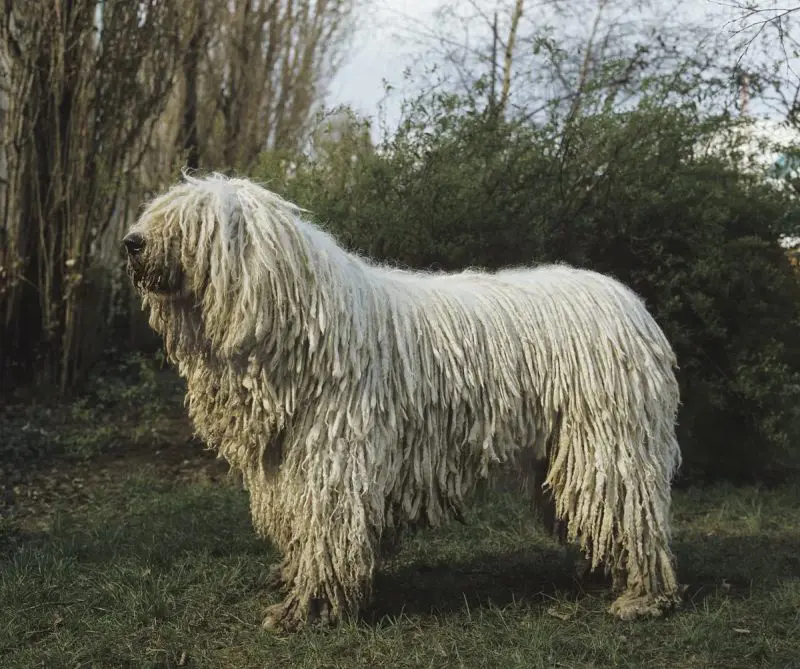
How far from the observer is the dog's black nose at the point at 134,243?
2.92 m

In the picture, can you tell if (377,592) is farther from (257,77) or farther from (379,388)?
(257,77)

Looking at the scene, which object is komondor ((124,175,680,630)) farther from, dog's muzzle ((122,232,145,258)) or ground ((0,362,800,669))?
ground ((0,362,800,669))

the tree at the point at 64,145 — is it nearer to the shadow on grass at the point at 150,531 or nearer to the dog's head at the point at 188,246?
the shadow on grass at the point at 150,531

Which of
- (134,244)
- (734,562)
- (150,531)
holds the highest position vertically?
(134,244)

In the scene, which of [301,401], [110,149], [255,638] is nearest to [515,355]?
[301,401]

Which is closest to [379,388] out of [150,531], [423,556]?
[423,556]

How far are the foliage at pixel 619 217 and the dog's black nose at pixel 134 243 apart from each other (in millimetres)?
2402

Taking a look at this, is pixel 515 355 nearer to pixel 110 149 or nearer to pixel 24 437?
pixel 24 437

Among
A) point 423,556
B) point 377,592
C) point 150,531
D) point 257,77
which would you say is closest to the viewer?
point 377,592

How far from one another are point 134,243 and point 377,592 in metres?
1.82

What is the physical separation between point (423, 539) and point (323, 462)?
1.54 m

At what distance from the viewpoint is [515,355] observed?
3.42 meters

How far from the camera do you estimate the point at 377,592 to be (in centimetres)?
376

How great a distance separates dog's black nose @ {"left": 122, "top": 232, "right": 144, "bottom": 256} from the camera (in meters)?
2.92
